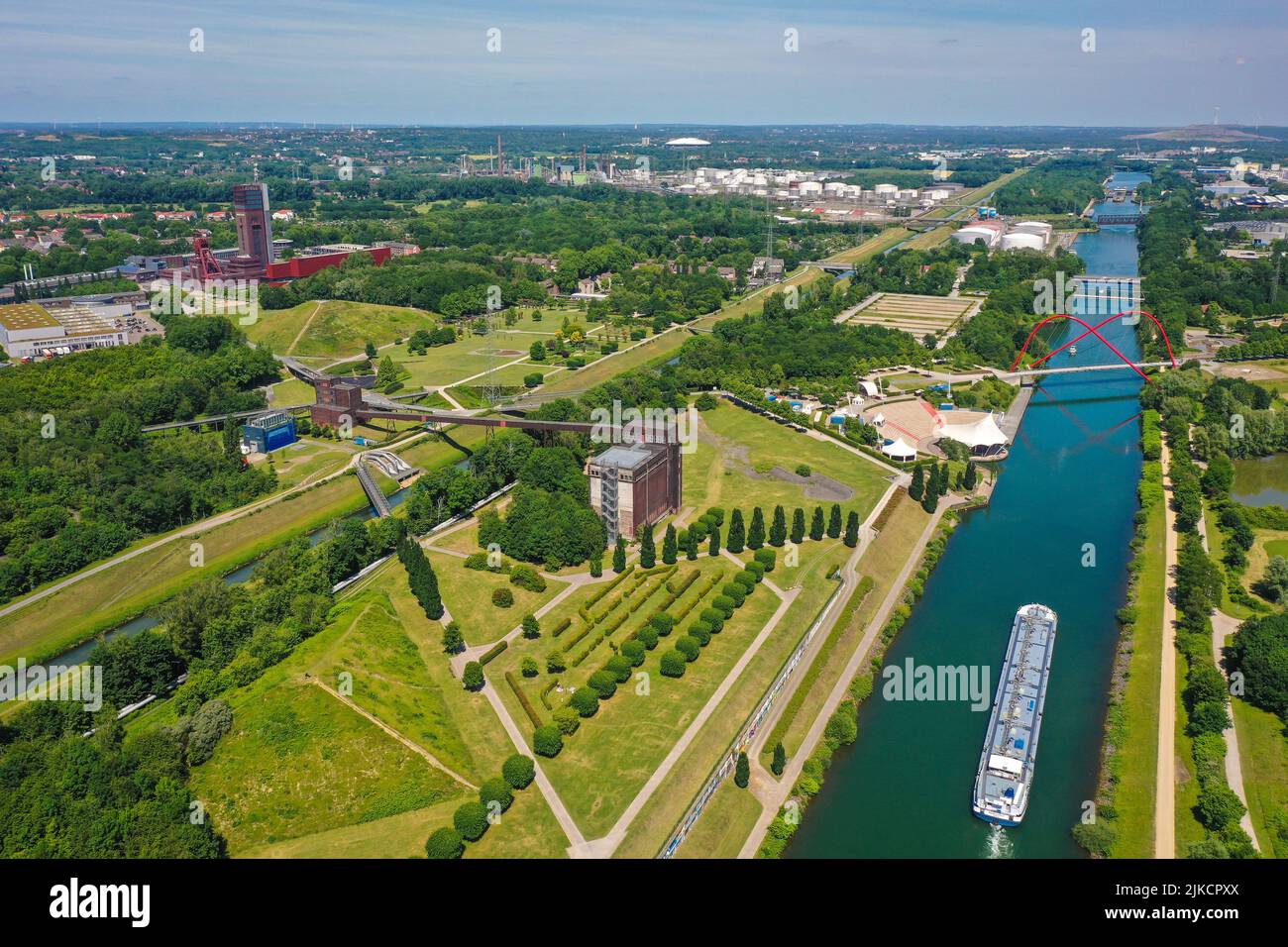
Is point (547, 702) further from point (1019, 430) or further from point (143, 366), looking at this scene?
point (143, 366)

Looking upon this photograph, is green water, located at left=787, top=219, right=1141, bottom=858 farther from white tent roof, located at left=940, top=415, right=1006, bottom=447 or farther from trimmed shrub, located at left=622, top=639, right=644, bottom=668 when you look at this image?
trimmed shrub, located at left=622, top=639, right=644, bottom=668

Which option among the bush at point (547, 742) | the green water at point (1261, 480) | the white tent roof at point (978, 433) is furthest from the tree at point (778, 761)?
the green water at point (1261, 480)

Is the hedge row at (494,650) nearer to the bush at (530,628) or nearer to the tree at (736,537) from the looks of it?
the bush at (530,628)

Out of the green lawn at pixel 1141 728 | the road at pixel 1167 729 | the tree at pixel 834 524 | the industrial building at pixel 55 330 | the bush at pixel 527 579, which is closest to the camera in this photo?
the road at pixel 1167 729

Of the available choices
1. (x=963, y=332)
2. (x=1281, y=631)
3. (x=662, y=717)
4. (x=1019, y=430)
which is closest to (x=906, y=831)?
(x=662, y=717)

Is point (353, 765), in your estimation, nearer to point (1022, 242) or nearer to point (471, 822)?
point (471, 822)
